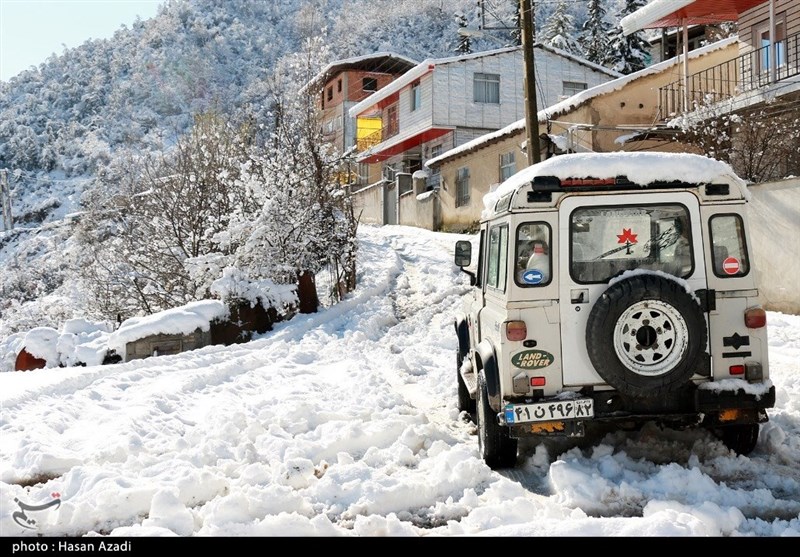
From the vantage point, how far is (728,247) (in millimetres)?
5941

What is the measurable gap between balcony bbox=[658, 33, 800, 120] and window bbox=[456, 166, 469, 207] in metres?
9.50

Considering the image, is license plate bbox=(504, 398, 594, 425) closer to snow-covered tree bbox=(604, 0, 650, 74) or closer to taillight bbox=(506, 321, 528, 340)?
taillight bbox=(506, 321, 528, 340)

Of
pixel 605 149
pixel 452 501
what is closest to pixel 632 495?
pixel 452 501

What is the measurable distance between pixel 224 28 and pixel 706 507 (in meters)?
121

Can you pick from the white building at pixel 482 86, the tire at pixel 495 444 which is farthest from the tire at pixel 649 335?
the white building at pixel 482 86

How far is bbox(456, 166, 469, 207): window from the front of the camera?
101 ft

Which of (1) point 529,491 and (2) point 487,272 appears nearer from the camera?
(1) point 529,491

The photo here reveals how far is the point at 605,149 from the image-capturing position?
2281cm

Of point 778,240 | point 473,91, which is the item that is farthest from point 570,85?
point 778,240

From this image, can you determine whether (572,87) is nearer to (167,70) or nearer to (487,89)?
(487,89)

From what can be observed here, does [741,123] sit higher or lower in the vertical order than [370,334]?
higher

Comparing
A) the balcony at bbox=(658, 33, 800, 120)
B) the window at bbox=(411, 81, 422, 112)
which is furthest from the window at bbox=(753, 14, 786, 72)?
the window at bbox=(411, 81, 422, 112)

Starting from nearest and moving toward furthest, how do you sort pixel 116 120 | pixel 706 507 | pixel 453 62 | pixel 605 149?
1. pixel 706 507
2. pixel 605 149
3. pixel 453 62
4. pixel 116 120
